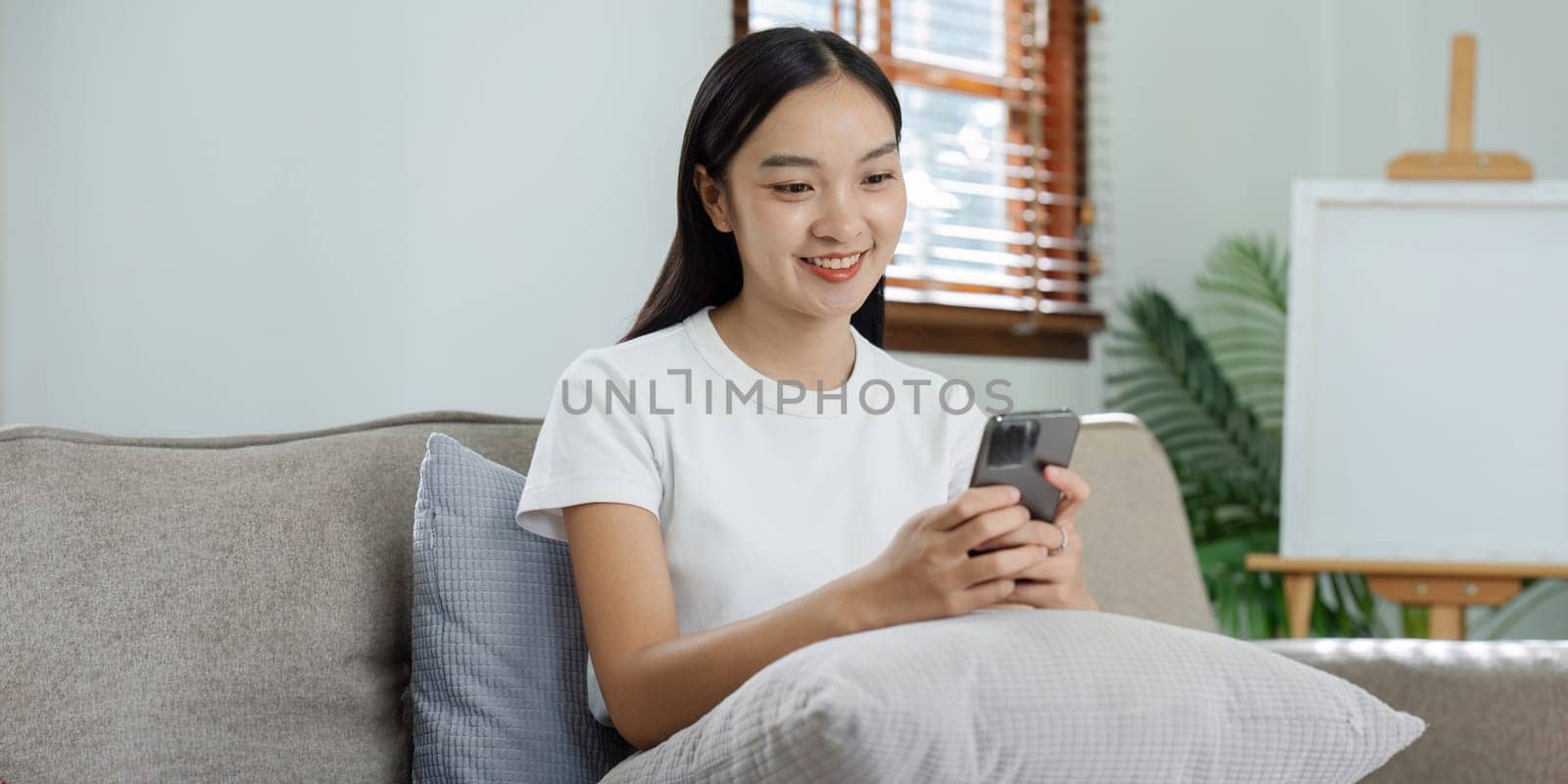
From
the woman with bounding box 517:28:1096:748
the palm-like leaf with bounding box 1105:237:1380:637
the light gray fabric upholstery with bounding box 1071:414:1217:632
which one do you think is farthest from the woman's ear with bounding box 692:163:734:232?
the palm-like leaf with bounding box 1105:237:1380:637

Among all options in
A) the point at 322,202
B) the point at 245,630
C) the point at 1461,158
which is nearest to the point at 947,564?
the point at 245,630

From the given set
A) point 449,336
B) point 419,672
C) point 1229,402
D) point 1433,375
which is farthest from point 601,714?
point 1229,402

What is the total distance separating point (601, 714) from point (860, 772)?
1.49 feet

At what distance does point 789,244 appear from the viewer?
1.25 metres

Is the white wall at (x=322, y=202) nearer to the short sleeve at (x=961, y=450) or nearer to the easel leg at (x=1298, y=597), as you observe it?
the easel leg at (x=1298, y=597)

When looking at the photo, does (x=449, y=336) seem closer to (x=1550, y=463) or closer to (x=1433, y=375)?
(x=1433, y=375)

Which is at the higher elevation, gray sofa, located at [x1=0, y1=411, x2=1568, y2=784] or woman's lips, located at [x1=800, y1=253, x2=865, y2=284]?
woman's lips, located at [x1=800, y1=253, x2=865, y2=284]

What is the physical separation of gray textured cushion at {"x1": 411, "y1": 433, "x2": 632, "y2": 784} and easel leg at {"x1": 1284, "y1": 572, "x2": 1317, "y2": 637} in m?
1.60

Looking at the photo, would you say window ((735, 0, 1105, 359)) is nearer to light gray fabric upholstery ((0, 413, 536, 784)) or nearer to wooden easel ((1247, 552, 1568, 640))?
wooden easel ((1247, 552, 1568, 640))

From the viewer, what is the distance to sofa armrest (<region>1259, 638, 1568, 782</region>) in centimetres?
141

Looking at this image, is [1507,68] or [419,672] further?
[1507,68]

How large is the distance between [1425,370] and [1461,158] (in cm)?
36

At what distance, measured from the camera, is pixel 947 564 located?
0.96 m

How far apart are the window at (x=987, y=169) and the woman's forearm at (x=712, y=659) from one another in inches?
65.6
